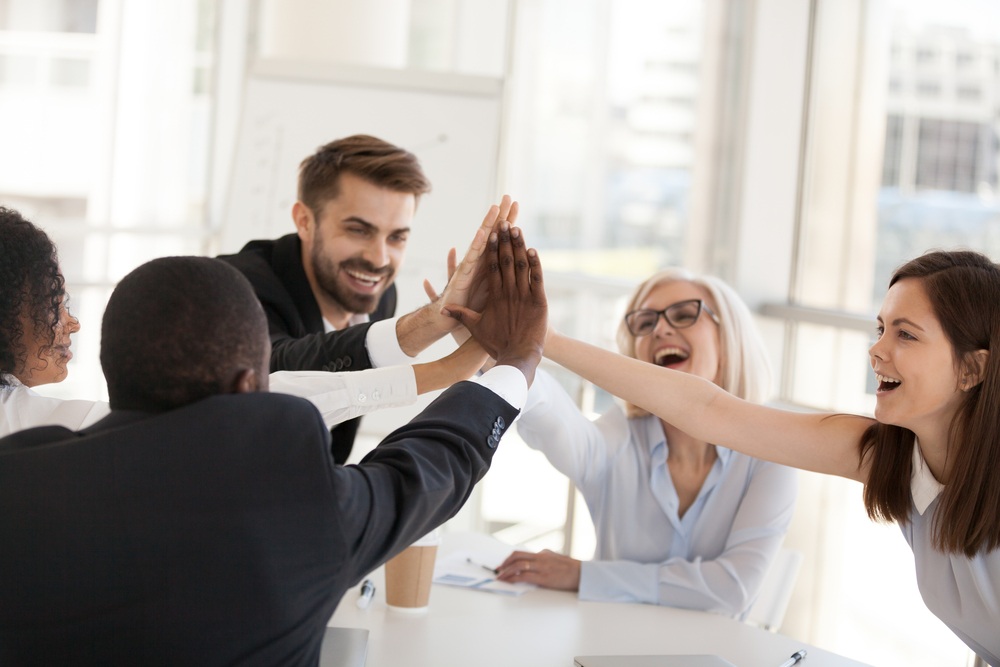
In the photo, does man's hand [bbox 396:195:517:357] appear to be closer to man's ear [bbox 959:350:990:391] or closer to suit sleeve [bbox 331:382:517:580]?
suit sleeve [bbox 331:382:517:580]

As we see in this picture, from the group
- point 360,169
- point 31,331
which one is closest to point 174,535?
Result: point 31,331

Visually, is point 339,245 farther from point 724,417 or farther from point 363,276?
point 724,417

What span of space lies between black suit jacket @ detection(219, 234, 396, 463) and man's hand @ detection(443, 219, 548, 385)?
1.04 feet

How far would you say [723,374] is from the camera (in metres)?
2.57

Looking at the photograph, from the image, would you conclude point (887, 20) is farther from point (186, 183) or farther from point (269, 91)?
point (186, 183)

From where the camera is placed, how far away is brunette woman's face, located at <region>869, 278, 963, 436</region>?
1795 millimetres

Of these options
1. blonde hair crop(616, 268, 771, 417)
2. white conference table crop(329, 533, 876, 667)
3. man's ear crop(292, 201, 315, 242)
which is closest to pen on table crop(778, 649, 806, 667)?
white conference table crop(329, 533, 876, 667)

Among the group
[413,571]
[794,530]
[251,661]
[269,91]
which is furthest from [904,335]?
[269,91]

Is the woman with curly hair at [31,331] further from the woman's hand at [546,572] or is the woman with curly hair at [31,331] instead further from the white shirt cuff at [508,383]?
the woman's hand at [546,572]

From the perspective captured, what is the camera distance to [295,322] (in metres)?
2.47

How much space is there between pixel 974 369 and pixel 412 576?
3.54 feet

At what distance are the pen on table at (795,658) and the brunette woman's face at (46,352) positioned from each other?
132cm

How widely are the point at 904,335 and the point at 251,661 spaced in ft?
4.28

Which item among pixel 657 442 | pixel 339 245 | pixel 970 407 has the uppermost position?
pixel 339 245
